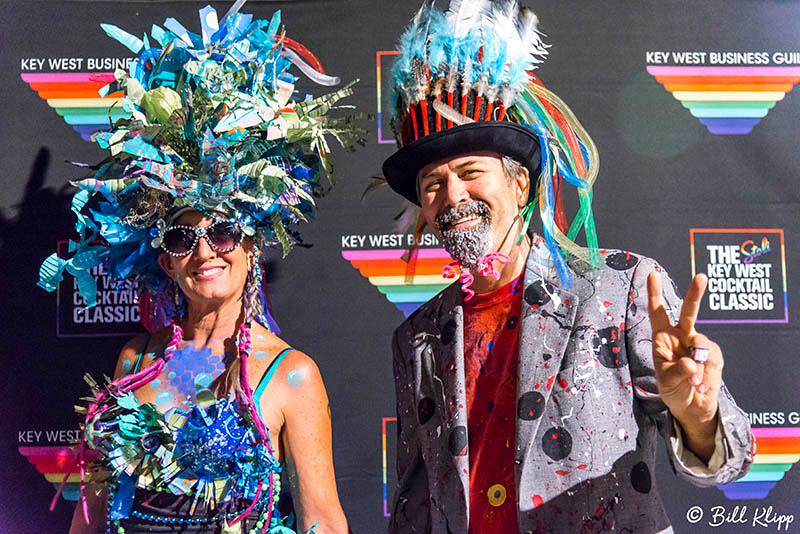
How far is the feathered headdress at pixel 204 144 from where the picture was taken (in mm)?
2547

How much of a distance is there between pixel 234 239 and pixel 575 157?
1.22 meters

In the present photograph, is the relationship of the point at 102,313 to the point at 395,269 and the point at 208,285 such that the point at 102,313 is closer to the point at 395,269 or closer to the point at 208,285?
the point at 208,285

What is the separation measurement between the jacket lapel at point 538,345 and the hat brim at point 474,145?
0.39 meters

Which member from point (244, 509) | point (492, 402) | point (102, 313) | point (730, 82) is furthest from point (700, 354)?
point (102, 313)

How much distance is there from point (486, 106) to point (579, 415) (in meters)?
1.01

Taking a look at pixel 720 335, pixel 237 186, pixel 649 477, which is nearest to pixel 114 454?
pixel 237 186

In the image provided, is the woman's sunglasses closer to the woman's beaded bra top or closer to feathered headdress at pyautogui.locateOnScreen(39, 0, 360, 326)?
feathered headdress at pyautogui.locateOnScreen(39, 0, 360, 326)

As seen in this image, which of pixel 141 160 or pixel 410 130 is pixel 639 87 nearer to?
pixel 410 130

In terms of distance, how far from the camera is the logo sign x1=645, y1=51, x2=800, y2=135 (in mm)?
3404

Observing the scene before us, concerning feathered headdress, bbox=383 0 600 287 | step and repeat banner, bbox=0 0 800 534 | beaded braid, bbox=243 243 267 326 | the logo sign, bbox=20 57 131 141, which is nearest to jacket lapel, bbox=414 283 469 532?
feathered headdress, bbox=383 0 600 287

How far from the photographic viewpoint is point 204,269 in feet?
8.58

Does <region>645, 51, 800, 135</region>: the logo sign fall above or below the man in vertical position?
above

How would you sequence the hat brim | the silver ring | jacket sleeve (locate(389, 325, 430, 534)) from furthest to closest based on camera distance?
jacket sleeve (locate(389, 325, 430, 534)), the hat brim, the silver ring

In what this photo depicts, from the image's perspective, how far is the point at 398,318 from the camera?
3410 mm
